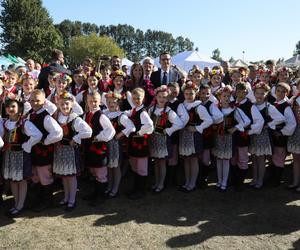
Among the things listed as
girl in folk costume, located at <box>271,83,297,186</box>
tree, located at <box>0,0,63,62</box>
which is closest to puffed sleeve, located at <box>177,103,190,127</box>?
girl in folk costume, located at <box>271,83,297,186</box>

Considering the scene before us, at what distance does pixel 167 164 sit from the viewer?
5559 millimetres

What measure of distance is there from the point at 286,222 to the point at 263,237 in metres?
0.57

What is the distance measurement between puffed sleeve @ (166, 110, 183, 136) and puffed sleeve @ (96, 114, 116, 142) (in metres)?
0.84

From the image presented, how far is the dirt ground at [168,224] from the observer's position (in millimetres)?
3840

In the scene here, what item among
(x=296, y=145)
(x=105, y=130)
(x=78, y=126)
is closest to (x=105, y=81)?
(x=105, y=130)

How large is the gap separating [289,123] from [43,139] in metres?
3.34

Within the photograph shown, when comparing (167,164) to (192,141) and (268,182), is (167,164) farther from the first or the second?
(268,182)

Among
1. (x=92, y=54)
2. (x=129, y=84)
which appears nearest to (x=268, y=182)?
(x=129, y=84)

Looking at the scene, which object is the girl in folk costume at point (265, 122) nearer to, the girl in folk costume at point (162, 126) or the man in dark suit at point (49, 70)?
the girl in folk costume at point (162, 126)

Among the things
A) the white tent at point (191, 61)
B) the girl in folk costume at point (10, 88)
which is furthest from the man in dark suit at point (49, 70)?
the white tent at point (191, 61)

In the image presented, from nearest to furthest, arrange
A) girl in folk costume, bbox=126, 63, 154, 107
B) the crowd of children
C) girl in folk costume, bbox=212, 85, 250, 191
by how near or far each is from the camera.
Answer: the crowd of children < girl in folk costume, bbox=212, 85, 250, 191 < girl in folk costume, bbox=126, 63, 154, 107

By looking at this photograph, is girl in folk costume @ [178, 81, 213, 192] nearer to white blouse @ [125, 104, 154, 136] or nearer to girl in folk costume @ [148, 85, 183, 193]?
girl in folk costume @ [148, 85, 183, 193]

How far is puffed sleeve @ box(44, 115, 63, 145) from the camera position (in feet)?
14.0

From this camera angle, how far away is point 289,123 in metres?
5.16
